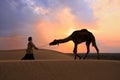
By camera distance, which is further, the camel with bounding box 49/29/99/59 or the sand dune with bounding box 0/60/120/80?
the camel with bounding box 49/29/99/59

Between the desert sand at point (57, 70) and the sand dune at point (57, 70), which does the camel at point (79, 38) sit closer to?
the desert sand at point (57, 70)

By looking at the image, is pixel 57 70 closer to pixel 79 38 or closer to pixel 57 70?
pixel 57 70

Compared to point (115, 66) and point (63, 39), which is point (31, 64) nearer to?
point (115, 66)

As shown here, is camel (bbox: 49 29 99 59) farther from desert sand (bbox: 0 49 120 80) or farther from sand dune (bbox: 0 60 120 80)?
sand dune (bbox: 0 60 120 80)

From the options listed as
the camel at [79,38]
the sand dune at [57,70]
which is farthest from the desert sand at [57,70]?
the camel at [79,38]

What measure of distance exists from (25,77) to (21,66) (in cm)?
117

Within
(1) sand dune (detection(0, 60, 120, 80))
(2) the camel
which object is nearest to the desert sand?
(1) sand dune (detection(0, 60, 120, 80))

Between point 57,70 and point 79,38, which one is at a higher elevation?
point 79,38

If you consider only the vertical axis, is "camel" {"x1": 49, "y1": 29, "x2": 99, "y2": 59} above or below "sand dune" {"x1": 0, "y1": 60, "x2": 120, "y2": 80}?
above

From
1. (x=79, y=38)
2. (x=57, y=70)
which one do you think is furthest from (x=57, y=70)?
(x=79, y=38)

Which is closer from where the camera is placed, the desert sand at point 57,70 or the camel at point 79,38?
the desert sand at point 57,70

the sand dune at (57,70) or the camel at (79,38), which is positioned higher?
the camel at (79,38)

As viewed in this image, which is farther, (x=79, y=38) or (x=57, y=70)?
(x=79, y=38)

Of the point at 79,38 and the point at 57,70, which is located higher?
the point at 79,38
